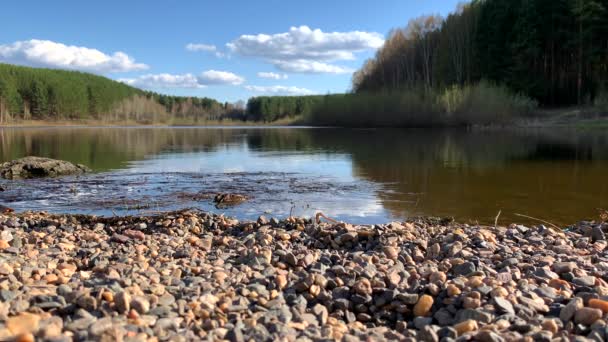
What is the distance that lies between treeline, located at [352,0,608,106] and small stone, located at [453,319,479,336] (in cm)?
5502

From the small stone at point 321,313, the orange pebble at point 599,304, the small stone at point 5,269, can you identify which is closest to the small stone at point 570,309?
the orange pebble at point 599,304

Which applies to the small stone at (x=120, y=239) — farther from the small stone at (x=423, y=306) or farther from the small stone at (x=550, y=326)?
the small stone at (x=550, y=326)

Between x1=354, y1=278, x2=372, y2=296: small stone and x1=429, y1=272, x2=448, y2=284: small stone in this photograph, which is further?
x1=429, y1=272, x2=448, y2=284: small stone

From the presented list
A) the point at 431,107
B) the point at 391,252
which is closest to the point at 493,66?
the point at 431,107

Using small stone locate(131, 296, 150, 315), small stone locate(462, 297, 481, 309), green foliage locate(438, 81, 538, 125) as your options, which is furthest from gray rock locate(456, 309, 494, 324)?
green foliage locate(438, 81, 538, 125)

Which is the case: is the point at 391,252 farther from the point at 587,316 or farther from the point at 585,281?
the point at 587,316

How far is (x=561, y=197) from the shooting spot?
13.3 meters

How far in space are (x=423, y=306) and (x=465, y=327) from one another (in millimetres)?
657

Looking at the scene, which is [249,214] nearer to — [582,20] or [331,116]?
[582,20]

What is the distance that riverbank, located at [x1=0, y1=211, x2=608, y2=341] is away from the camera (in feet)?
13.4

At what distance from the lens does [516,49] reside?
59281mm

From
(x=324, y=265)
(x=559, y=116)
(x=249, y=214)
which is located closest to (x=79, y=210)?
(x=249, y=214)

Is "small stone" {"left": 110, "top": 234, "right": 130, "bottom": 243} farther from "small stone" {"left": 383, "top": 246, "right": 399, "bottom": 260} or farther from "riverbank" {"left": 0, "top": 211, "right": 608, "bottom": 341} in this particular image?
"small stone" {"left": 383, "top": 246, "right": 399, "bottom": 260}

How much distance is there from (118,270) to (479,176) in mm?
14973
